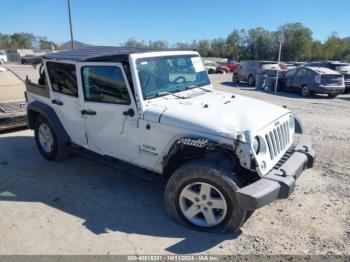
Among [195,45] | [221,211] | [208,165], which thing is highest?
[195,45]

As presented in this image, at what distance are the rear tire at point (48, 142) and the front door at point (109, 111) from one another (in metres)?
0.86

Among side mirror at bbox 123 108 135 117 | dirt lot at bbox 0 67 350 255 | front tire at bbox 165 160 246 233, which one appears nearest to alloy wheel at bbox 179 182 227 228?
front tire at bbox 165 160 246 233

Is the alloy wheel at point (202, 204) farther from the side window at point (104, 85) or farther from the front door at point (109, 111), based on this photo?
the side window at point (104, 85)

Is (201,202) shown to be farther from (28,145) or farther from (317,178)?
(28,145)

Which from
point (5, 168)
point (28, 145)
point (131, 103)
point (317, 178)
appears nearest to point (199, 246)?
point (131, 103)

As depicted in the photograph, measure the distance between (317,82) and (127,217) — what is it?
13.3 meters

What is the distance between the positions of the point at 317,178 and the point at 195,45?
77970 millimetres

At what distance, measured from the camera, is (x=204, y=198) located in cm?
354

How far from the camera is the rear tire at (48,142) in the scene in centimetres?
535

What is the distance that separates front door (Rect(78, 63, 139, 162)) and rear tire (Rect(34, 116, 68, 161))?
2.83ft

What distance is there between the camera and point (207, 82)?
203 inches

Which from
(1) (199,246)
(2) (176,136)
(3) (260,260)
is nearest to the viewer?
(3) (260,260)

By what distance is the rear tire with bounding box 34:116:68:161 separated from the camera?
5.35 metres

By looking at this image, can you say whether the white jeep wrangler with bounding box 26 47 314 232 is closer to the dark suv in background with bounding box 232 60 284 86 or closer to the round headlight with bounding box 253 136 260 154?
the round headlight with bounding box 253 136 260 154
